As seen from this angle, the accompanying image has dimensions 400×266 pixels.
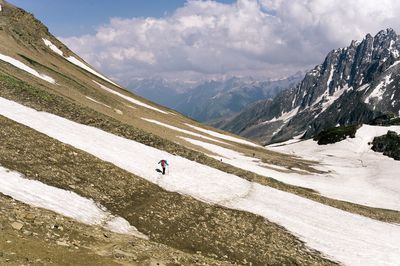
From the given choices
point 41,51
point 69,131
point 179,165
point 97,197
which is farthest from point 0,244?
point 41,51

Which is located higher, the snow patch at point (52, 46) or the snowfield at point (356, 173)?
the snow patch at point (52, 46)

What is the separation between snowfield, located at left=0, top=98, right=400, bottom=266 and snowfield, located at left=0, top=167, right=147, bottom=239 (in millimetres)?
9946

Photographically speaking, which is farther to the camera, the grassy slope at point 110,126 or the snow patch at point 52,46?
the snow patch at point 52,46

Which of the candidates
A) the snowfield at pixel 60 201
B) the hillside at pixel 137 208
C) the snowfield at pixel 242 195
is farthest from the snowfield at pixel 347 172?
the snowfield at pixel 60 201

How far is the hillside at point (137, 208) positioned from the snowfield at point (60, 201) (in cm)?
8

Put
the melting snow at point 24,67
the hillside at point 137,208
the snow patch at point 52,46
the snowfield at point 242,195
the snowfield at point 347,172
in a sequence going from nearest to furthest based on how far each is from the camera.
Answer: the hillside at point 137,208
the snowfield at point 242,195
the snowfield at point 347,172
the melting snow at point 24,67
the snow patch at point 52,46

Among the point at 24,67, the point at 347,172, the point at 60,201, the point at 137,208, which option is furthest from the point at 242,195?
the point at 347,172

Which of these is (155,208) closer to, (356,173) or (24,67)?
(24,67)

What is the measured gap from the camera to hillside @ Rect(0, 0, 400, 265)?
1878 centimetres

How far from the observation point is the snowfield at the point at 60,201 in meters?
21.9

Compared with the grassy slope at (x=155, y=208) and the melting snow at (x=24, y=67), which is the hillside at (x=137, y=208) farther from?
the melting snow at (x=24, y=67)

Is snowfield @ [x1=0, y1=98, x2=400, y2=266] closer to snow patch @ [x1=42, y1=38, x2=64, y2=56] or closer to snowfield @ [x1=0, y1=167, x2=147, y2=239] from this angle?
snowfield @ [x1=0, y1=167, x2=147, y2=239]

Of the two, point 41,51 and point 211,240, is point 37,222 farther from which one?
point 41,51

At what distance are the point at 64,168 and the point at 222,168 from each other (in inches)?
929
